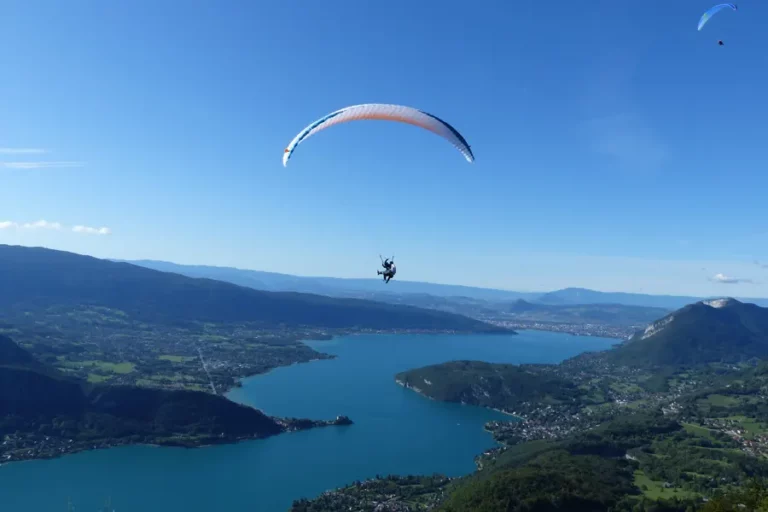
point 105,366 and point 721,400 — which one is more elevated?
point 721,400

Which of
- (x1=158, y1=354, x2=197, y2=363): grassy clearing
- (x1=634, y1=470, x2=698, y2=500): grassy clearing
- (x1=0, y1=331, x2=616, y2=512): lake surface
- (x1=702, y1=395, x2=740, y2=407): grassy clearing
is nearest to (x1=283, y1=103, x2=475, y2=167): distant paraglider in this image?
(x1=634, y1=470, x2=698, y2=500): grassy clearing

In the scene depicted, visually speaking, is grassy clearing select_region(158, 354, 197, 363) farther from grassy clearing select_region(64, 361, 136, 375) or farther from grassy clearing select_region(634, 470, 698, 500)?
grassy clearing select_region(634, 470, 698, 500)

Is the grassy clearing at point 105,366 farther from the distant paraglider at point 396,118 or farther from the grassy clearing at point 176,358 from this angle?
the distant paraglider at point 396,118

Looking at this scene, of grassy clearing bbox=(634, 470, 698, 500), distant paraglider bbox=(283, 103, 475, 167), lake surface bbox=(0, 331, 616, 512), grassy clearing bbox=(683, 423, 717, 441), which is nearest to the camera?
A: distant paraglider bbox=(283, 103, 475, 167)

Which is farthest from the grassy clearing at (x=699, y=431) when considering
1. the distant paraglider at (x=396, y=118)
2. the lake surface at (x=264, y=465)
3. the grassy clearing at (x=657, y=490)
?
the distant paraglider at (x=396, y=118)

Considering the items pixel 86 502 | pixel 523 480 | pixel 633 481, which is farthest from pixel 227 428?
pixel 633 481

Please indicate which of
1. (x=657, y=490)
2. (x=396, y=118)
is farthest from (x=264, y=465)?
(x=396, y=118)

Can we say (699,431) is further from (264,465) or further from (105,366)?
(105,366)

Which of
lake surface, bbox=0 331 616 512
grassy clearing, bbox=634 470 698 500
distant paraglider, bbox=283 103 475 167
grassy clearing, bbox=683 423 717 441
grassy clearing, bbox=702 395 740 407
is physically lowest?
lake surface, bbox=0 331 616 512

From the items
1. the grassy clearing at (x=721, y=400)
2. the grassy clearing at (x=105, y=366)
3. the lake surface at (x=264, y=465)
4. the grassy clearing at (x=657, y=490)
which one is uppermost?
the grassy clearing at (x=721, y=400)
